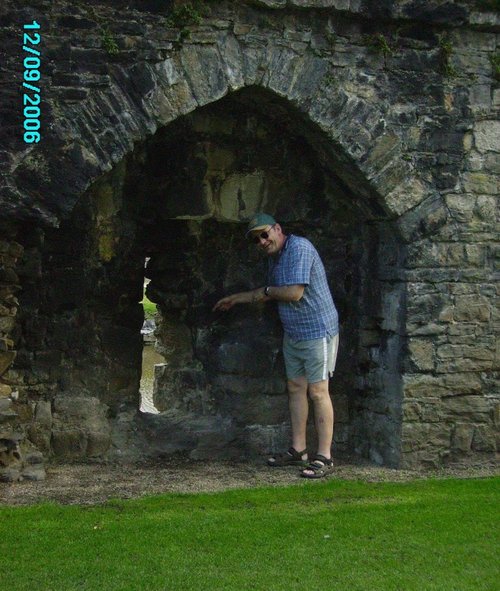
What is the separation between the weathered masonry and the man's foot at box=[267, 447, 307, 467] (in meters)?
0.43

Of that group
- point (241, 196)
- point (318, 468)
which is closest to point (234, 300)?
point (241, 196)

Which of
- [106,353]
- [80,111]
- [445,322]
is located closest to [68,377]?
[106,353]

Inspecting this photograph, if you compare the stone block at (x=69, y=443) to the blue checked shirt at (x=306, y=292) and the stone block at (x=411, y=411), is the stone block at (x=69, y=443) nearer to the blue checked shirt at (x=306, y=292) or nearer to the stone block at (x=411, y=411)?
the blue checked shirt at (x=306, y=292)

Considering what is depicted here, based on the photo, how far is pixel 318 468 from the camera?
22.5 feet

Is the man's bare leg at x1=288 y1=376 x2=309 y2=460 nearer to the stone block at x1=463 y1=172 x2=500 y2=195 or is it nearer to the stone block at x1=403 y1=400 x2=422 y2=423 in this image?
the stone block at x1=403 y1=400 x2=422 y2=423

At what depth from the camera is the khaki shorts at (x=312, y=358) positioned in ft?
22.9

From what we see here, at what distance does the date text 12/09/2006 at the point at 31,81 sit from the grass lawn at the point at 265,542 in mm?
2306

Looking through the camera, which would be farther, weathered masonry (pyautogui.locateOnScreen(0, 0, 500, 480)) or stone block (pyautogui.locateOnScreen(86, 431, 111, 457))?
stone block (pyautogui.locateOnScreen(86, 431, 111, 457))

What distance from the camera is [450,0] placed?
6.89 metres

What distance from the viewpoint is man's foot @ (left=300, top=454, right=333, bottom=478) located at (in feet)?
22.3

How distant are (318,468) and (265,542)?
58.3 inches

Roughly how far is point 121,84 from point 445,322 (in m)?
2.81

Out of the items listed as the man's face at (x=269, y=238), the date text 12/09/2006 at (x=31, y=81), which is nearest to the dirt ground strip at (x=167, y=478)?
the man's face at (x=269, y=238)

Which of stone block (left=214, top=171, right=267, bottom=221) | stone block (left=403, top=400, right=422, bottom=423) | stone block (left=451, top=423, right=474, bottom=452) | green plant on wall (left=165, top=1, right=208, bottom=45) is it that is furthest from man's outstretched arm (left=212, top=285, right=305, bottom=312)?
green plant on wall (left=165, top=1, right=208, bottom=45)
